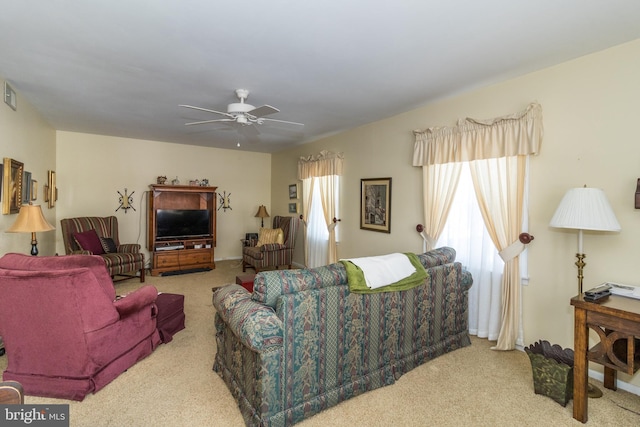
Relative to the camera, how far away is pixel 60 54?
261cm

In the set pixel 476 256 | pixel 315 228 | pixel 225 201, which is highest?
pixel 225 201

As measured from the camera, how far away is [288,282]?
2068mm

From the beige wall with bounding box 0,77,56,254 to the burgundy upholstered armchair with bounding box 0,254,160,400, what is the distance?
4.54ft

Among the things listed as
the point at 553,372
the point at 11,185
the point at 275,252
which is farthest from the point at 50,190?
the point at 553,372

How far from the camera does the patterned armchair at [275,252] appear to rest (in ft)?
19.1

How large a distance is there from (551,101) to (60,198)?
7251mm

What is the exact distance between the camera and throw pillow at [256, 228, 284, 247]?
6.26m

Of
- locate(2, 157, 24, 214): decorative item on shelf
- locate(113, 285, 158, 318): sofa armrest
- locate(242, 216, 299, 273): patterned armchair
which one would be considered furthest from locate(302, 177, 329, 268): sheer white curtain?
locate(2, 157, 24, 214): decorative item on shelf

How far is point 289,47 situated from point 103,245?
4.73 m

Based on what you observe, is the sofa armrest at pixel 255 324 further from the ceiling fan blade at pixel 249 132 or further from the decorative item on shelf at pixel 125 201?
the decorative item on shelf at pixel 125 201

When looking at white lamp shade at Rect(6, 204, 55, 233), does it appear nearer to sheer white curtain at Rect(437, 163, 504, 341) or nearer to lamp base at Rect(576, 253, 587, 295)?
sheer white curtain at Rect(437, 163, 504, 341)

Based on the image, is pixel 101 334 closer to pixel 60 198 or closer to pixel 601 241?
pixel 601 241

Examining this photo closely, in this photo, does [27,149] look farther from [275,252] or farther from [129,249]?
[275,252]

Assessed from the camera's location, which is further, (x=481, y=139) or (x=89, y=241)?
(x=89, y=241)
